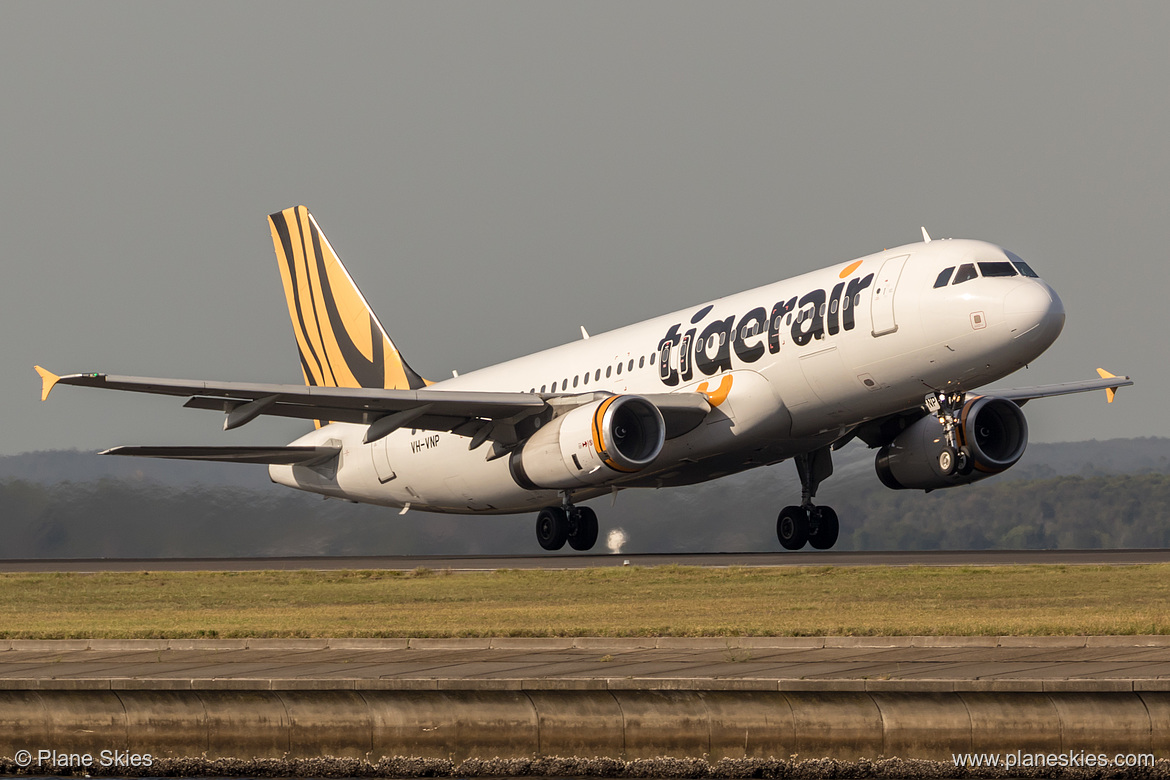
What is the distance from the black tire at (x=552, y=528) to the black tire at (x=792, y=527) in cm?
554

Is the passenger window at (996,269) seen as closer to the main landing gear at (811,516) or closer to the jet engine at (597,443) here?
the jet engine at (597,443)

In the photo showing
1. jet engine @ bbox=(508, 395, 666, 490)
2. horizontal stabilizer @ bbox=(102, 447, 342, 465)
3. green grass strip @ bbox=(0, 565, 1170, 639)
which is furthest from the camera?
horizontal stabilizer @ bbox=(102, 447, 342, 465)

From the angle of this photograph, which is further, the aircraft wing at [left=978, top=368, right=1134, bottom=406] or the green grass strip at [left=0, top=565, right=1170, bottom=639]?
the aircraft wing at [left=978, top=368, right=1134, bottom=406]

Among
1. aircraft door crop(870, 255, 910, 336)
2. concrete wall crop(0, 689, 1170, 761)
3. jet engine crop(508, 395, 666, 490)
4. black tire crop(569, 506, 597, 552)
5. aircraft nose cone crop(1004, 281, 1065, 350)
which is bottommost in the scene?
concrete wall crop(0, 689, 1170, 761)

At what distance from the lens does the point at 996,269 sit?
89.9 feet

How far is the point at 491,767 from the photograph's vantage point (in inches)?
438

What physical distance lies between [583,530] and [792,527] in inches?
207

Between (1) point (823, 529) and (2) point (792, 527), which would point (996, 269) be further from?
(2) point (792, 527)

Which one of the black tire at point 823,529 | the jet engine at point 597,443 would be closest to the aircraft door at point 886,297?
the jet engine at point 597,443

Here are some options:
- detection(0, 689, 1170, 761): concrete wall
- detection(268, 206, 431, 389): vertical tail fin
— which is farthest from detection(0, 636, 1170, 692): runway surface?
detection(268, 206, 431, 389): vertical tail fin

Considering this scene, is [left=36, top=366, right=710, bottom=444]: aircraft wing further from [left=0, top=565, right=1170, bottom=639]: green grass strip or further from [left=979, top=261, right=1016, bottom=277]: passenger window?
[left=979, top=261, right=1016, bottom=277]: passenger window

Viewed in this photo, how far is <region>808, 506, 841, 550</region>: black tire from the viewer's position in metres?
36.1

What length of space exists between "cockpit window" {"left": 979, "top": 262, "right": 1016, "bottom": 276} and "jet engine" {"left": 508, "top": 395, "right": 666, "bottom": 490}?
24.2 ft

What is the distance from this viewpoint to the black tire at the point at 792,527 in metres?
36.1
